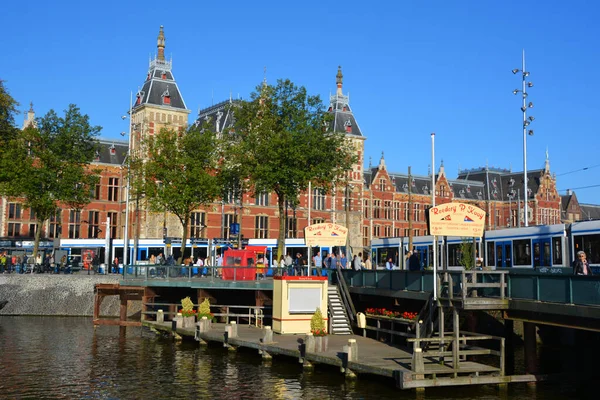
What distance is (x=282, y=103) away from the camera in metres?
46.6

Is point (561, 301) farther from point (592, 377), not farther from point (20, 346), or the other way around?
point (20, 346)

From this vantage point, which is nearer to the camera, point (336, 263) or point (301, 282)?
point (301, 282)

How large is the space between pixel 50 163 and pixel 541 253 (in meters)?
33.9

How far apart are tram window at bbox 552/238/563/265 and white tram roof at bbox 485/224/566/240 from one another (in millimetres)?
341

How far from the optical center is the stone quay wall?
156ft

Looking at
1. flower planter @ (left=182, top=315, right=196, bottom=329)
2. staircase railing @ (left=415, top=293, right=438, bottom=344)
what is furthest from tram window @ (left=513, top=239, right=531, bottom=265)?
flower planter @ (left=182, top=315, right=196, bottom=329)

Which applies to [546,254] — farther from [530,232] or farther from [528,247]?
[530,232]

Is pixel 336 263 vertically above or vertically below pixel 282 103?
below

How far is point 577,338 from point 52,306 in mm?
32635

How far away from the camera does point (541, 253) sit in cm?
3522

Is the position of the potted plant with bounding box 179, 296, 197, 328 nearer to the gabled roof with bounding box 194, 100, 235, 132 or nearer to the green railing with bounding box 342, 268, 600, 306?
the green railing with bounding box 342, 268, 600, 306

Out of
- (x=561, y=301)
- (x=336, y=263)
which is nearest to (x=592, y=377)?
(x=561, y=301)

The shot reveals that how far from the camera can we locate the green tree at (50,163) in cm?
4978

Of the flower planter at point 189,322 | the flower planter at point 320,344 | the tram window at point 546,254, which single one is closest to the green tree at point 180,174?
the flower planter at point 189,322
